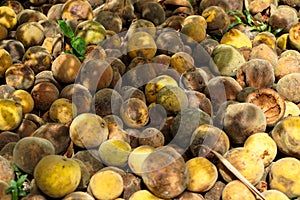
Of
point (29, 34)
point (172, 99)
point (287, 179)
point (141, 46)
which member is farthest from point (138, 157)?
point (29, 34)

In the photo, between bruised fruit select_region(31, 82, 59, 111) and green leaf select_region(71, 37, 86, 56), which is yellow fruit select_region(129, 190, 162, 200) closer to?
bruised fruit select_region(31, 82, 59, 111)

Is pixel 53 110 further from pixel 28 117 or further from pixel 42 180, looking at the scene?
pixel 42 180

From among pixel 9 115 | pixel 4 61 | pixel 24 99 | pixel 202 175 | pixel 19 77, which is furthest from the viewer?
pixel 4 61

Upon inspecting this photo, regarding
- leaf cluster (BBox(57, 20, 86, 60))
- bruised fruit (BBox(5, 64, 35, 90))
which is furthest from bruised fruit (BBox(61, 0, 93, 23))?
bruised fruit (BBox(5, 64, 35, 90))

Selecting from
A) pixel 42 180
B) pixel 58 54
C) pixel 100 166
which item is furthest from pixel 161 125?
pixel 58 54

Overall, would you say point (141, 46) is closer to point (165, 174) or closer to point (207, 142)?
point (207, 142)

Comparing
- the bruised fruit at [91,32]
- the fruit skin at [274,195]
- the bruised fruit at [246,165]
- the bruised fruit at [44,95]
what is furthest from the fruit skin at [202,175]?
the bruised fruit at [91,32]

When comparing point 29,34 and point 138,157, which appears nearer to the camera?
point 138,157
